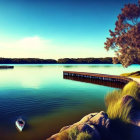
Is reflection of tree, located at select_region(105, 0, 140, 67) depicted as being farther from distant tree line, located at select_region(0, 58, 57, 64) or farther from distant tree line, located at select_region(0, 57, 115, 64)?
distant tree line, located at select_region(0, 58, 57, 64)

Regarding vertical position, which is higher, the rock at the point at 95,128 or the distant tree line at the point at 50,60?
the distant tree line at the point at 50,60

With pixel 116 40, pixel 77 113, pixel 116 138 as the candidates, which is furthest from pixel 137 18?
pixel 116 138

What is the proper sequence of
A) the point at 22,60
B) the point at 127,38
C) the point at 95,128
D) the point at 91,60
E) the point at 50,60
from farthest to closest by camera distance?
1. the point at 50,60
2. the point at 22,60
3. the point at 91,60
4. the point at 127,38
5. the point at 95,128

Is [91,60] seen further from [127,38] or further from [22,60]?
[127,38]

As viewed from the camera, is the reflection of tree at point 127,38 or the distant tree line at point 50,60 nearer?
the reflection of tree at point 127,38

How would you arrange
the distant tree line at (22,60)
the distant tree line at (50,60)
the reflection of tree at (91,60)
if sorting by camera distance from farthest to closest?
the reflection of tree at (91,60), the distant tree line at (50,60), the distant tree line at (22,60)

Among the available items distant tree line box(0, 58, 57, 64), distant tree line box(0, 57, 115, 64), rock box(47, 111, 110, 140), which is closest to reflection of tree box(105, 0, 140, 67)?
rock box(47, 111, 110, 140)

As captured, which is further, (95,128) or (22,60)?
(22,60)

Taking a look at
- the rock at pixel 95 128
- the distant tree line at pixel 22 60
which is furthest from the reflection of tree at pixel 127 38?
the distant tree line at pixel 22 60

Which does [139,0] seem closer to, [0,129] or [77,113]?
[77,113]

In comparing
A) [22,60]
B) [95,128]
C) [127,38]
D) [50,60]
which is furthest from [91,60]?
[95,128]

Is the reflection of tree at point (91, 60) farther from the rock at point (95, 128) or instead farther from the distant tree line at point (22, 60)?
the rock at point (95, 128)

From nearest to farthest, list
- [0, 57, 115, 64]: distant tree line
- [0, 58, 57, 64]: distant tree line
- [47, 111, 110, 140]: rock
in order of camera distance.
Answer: [47, 111, 110, 140]: rock < [0, 58, 57, 64]: distant tree line < [0, 57, 115, 64]: distant tree line

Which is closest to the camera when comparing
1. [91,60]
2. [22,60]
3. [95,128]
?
[95,128]
